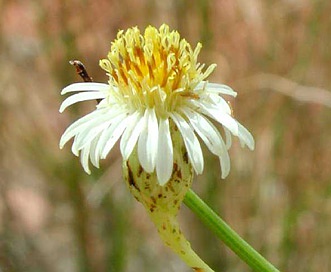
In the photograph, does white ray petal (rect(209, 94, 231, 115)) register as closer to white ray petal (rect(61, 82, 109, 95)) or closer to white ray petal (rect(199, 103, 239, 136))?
white ray petal (rect(199, 103, 239, 136))

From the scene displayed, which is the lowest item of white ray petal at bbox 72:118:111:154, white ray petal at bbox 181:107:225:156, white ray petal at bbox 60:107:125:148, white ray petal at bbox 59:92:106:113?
white ray petal at bbox 181:107:225:156

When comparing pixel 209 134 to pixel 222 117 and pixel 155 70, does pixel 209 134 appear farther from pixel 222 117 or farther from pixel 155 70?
pixel 155 70

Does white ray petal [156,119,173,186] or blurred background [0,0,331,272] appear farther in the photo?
blurred background [0,0,331,272]

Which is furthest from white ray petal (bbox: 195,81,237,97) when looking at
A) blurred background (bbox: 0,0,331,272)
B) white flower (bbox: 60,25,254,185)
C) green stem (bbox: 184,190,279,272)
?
blurred background (bbox: 0,0,331,272)

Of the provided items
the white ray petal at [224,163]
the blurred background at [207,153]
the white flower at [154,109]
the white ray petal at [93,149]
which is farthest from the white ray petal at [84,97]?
the blurred background at [207,153]

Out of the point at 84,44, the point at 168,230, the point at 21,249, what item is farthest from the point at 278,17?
the point at 168,230

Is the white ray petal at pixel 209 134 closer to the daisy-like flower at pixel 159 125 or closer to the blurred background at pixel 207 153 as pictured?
the daisy-like flower at pixel 159 125

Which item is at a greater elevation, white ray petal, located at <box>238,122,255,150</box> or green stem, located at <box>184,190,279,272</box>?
white ray petal, located at <box>238,122,255,150</box>

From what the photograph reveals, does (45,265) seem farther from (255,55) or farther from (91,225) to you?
(255,55)
